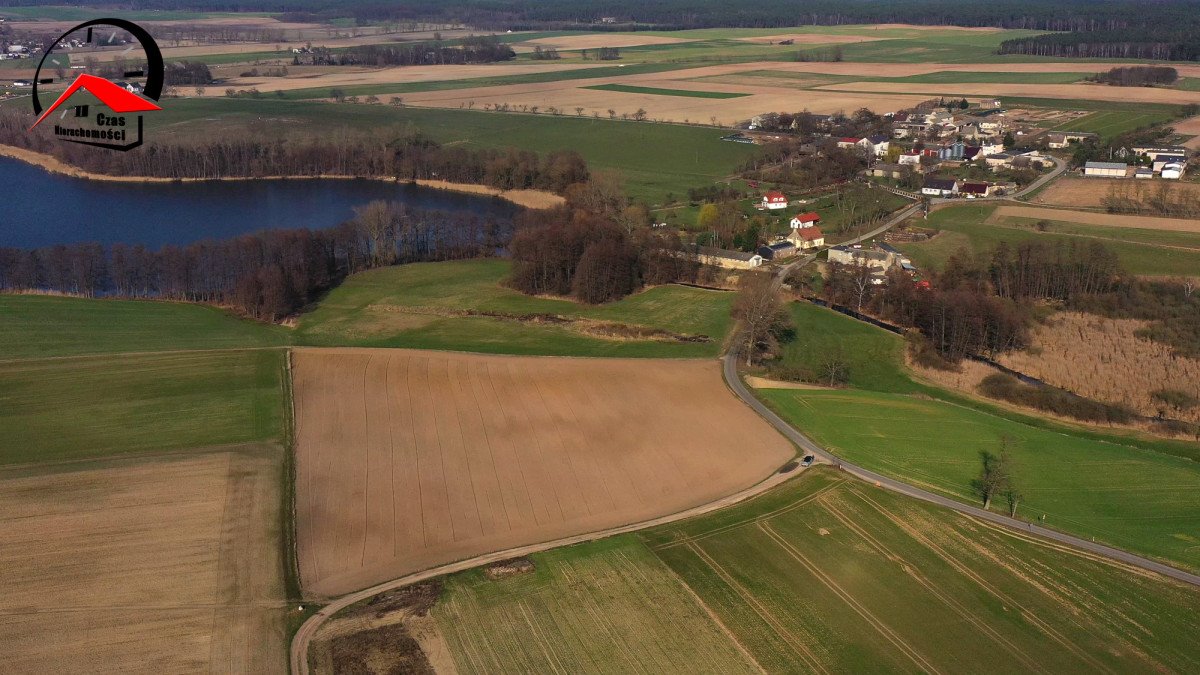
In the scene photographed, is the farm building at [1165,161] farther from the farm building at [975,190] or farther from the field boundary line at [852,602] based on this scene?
the field boundary line at [852,602]

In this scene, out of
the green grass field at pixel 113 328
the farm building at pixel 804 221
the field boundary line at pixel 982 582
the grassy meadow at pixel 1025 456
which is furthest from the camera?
the farm building at pixel 804 221

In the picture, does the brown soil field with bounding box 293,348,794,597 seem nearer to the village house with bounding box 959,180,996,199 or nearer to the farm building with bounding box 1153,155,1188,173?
the village house with bounding box 959,180,996,199

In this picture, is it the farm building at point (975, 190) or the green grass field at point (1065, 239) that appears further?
the farm building at point (975, 190)

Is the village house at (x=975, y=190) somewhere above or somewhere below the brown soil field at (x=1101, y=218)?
above

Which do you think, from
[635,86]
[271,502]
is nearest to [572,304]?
[271,502]

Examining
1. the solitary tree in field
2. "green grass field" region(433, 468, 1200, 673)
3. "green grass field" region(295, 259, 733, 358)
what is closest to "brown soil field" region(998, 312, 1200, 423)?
the solitary tree in field

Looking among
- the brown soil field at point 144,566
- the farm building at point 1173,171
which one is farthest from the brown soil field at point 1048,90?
the brown soil field at point 144,566

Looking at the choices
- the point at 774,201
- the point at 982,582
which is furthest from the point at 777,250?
the point at 982,582
